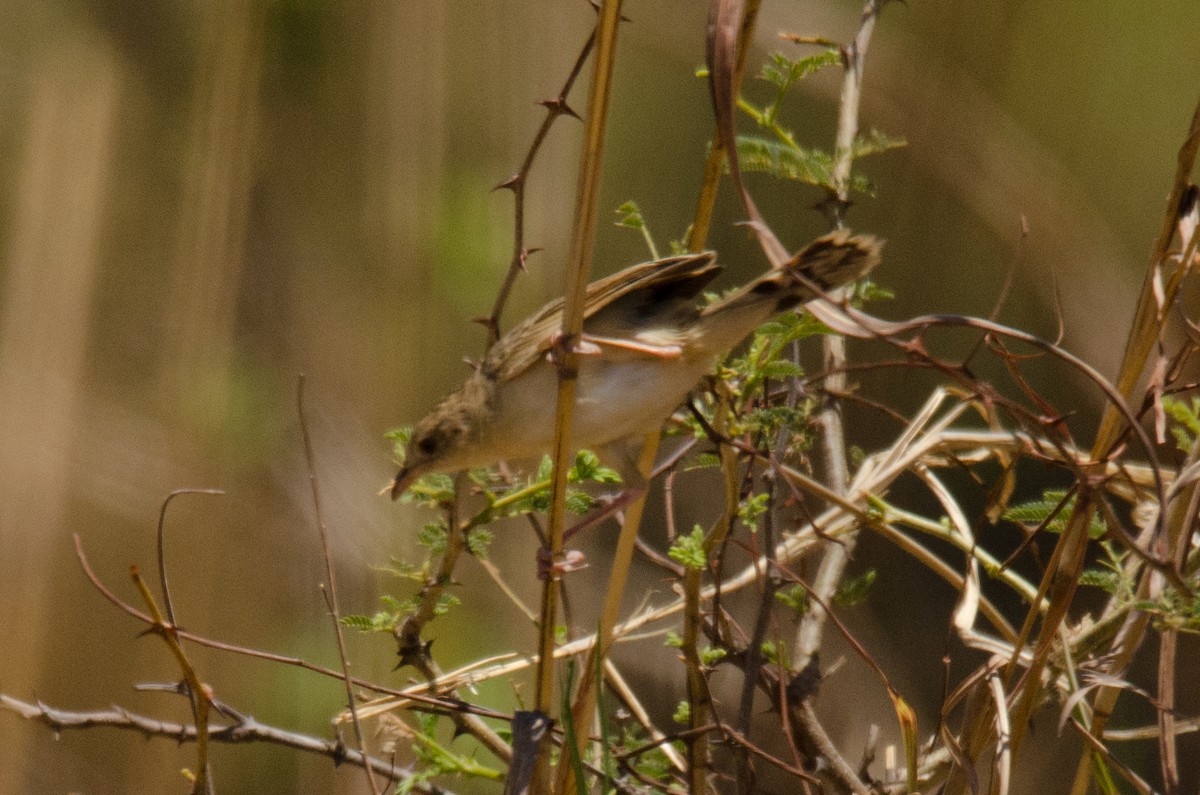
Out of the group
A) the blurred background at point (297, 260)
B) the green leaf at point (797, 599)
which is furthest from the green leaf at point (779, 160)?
the blurred background at point (297, 260)

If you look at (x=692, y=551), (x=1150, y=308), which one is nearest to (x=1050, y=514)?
(x=1150, y=308)

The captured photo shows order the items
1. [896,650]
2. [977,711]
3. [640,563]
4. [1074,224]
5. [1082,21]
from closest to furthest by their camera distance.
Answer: [977,711], [1074,224], [1082,21], [896,650], [640,563]

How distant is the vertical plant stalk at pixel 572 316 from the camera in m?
0.84

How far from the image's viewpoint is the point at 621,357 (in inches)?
54.9

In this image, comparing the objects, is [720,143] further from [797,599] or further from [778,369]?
[797,599]

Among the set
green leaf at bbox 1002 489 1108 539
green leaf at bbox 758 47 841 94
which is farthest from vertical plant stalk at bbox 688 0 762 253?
green leaf at bbox 1002 489 1108 539

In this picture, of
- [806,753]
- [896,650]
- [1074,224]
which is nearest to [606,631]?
[806,753]

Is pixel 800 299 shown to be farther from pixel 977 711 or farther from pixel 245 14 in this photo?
pixel 245 14

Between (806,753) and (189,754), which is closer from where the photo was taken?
(806,753)

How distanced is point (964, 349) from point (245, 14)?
1.84m

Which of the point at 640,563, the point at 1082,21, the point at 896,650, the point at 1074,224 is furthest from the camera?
the point at 640,563

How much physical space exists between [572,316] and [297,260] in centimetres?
185

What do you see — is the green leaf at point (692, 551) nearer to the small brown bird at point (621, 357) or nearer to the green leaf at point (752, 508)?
the green leaf at point (752, 508)

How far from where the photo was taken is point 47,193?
2.35 m
